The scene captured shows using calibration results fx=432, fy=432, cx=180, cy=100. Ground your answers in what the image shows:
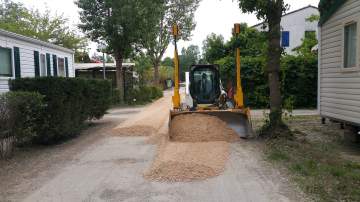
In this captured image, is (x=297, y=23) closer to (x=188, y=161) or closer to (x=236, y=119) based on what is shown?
(x=236, y=119)

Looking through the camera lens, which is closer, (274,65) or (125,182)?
(125,182)

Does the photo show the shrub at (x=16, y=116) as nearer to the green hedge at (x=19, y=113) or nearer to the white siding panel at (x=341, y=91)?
the green hedge at (x=19, y=113)

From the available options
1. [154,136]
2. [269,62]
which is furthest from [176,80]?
[269,62]

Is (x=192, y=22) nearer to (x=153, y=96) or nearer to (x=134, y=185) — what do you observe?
(x=153, y=96)

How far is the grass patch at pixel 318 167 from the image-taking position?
6.23 meters

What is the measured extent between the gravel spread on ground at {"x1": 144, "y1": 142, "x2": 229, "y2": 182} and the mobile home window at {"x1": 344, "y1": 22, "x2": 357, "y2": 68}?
368cm

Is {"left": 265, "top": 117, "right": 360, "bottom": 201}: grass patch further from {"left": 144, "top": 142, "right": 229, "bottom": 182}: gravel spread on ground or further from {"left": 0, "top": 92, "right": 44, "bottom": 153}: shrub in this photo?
{"left": 0, "top": 92, "right": 44, "bottom": 153}: shrub

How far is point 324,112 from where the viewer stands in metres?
12.6

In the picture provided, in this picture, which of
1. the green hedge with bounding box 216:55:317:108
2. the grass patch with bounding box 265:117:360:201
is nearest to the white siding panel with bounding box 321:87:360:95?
the grass patch with bounding box 265:117:360:201

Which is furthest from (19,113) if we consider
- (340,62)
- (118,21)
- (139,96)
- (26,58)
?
(139,96)

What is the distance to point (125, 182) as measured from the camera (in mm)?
7047

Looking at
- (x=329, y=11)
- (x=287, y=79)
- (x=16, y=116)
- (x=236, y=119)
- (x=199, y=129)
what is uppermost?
(x=329, y=11)

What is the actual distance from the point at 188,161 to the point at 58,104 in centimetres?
414

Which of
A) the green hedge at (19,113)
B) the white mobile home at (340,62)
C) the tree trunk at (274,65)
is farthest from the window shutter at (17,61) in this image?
the white mobile home at (340,62)
